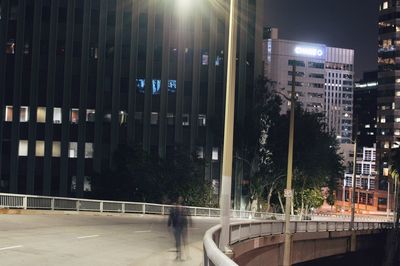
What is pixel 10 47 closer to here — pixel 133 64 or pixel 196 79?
pixel 133 64

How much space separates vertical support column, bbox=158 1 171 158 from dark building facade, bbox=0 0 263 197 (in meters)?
0.12

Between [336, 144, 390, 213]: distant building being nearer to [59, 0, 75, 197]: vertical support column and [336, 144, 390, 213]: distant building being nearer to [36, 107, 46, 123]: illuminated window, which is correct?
[59, 0, 75, 197]: vertical support column

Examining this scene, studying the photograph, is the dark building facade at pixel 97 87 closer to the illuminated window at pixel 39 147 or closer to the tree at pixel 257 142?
the illuminated window at pixel 39 147

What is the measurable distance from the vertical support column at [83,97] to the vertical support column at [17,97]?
23.7 feet

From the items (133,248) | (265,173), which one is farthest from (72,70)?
(133,248)

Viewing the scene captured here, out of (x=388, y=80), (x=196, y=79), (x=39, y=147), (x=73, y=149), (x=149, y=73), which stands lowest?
(x=73, y=149)

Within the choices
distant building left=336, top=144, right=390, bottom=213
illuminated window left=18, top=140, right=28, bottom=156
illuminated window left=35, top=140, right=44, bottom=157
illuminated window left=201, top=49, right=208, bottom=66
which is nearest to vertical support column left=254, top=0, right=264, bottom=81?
illuminated window left=201, top=49, right=208, bottom=66

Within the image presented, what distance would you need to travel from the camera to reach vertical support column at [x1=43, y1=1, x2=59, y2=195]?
244ft

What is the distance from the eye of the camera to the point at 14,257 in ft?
49.7

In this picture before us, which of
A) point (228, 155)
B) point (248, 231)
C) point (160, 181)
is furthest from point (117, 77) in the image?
point (228, 155)

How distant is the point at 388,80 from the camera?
168 meters

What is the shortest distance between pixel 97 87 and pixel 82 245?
58.2 meters

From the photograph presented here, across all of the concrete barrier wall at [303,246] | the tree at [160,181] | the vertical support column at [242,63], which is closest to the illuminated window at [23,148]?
the tree at [160,181]

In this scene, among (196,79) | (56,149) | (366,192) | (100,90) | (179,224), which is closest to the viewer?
(179,224)
